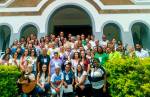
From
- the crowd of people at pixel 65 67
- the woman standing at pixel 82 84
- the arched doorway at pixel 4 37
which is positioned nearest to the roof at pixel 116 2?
the arched doorway at pixel 4 37

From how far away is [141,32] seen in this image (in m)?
24.8

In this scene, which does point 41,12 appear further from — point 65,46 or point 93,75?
point 93,75

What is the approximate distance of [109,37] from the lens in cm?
2503

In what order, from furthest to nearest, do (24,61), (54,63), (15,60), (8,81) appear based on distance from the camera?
(15,60)
(24,61)
(54,63)
(8,81)

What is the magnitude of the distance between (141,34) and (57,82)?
43.7 feet

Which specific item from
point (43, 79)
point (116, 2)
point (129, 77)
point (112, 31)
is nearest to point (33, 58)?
point (43, 79)

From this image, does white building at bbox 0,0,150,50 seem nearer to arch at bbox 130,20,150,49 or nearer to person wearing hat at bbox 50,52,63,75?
arch at bbox 130,20,150,49

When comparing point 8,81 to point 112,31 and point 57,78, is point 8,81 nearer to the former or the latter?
point 57,78

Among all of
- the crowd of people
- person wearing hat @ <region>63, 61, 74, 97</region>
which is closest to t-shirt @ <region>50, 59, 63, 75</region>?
the crowd of people

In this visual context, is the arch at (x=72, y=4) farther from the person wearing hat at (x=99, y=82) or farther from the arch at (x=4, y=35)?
the person wearing hat at (x=99, y=82)

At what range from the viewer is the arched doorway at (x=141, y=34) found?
23.9 metres

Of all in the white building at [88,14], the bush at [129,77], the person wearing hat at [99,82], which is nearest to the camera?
the bush at [129,77]

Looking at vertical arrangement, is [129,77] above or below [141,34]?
below

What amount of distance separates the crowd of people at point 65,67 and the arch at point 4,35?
28.5 ft
